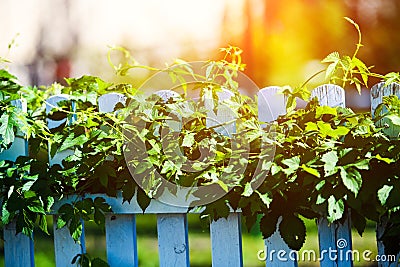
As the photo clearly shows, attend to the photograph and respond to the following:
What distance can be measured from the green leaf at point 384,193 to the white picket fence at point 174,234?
190mm

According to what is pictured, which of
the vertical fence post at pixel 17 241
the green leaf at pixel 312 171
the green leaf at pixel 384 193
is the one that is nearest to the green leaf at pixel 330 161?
the green leaf at pixel 312 171

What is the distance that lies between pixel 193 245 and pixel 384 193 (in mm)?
2710

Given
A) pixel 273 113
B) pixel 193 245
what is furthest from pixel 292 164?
pixel 193 245

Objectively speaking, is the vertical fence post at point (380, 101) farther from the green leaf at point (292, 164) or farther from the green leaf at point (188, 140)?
the green leaf at point (188, 140)

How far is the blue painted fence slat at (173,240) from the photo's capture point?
1982 millimetres

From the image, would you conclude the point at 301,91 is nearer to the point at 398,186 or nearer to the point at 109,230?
the point at 398,186

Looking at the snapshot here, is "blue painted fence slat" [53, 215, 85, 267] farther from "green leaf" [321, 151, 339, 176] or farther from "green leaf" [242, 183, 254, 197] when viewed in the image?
"green leaf" [321, 151, 339, 176]

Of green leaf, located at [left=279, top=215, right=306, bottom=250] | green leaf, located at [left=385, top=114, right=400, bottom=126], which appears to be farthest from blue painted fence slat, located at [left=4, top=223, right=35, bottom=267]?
green leaf, located at [left=385, top=114, right=400, bottom=126]

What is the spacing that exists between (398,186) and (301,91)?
41cm

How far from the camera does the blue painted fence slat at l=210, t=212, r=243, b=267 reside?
6.29 feet

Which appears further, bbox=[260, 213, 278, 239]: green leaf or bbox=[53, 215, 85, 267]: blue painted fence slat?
bbox=[53, 215, 85, 267]: blue painted fence slat

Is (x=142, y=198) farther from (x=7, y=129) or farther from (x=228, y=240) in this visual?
(x=7, y=129)

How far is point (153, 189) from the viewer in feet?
6.08

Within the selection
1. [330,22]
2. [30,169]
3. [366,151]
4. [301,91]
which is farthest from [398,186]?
[330,22]
